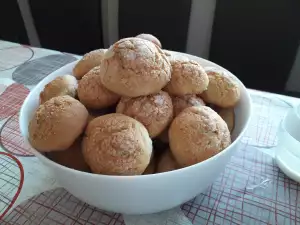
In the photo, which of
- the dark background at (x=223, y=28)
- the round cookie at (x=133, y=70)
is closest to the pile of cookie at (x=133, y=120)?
the round cookie at (x=133, y=70)

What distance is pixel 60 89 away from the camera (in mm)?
451

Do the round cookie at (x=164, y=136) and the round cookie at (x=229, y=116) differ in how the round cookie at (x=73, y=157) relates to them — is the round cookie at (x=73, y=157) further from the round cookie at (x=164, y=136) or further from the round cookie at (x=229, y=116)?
the round cookie at (x=229, y=116)

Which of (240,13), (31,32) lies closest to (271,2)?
(240,13)

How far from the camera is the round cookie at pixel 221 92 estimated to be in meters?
0.45

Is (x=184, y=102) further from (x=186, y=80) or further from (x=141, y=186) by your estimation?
(x=141, y=186)

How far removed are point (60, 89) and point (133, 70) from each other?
0.13 m

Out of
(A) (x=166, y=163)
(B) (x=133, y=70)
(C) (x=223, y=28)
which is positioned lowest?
(C) (x=223, y=28)

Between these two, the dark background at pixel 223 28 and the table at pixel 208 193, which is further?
the dark background at pixel 223 28

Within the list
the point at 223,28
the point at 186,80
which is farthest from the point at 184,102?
the point at 223,28

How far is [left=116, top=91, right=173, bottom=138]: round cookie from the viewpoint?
1.27 ft

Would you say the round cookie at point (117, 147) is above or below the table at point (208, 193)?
above

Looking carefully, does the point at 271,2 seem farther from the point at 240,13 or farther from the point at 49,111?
the point at 49,111

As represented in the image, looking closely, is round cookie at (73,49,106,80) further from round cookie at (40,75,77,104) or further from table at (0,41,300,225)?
table at (0,41,300,225)

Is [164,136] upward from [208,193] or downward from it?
upward
